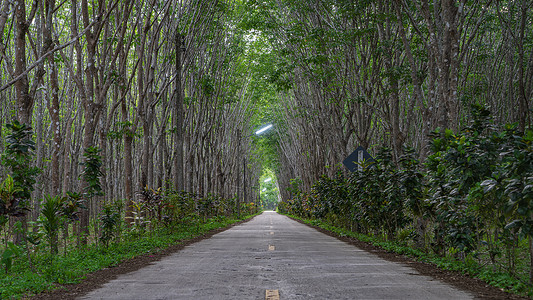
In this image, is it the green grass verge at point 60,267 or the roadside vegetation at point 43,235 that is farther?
the roadside vegetation at point 43,235

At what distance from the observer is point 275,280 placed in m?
7.26

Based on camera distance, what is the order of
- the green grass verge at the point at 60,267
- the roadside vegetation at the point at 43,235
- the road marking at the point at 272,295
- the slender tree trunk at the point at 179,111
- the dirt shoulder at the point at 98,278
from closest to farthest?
1. the road marking at the point at 272,295
2. the dirt shoulder at the point at 98,278
3. the green grass verge at the point at 60,267
4. the roadside vegetation at the point at 43,235
5. the slender tree trunk at the point at 179,111

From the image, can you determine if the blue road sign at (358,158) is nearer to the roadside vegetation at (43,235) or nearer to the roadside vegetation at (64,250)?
the roadside vegetation at (64,250)

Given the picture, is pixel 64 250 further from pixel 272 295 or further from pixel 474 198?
pixel 474 198

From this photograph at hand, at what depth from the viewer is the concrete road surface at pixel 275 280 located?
609cm

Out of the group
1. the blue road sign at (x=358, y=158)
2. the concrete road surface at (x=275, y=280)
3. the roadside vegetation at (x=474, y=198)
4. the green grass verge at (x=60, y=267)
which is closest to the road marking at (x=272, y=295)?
the concrete road surface at (x=275, y=280)

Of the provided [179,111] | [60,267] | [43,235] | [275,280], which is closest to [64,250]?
[43,235]

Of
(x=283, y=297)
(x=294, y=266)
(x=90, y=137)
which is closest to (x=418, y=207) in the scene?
(x=294, y=266)

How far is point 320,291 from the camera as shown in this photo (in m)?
6.29

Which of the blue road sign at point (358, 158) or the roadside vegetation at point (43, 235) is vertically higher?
the blue road sign at point (358, 158)

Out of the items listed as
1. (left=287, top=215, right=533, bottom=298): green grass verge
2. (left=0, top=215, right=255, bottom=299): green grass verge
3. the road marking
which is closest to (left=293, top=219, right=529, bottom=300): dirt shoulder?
(left=287, top=215, right=533, bottom=298): green grass verge

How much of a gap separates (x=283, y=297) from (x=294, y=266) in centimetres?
316

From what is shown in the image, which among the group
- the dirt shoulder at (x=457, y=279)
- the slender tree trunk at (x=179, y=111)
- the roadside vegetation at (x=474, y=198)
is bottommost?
the dirt shoulder at (x=457, y=279)

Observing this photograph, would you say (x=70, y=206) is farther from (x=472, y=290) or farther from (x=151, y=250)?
(x=472, y=290)
